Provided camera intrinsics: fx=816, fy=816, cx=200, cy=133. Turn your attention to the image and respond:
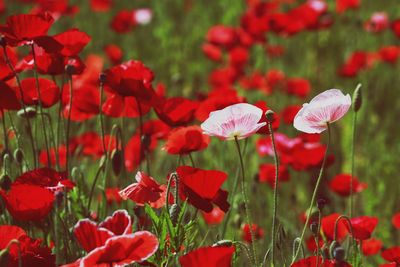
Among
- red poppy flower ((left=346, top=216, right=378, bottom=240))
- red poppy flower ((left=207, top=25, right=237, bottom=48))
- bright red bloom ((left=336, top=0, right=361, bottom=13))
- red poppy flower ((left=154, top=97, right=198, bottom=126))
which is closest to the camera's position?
red poppy flower ((left=346, top=216, right=378, bottom=240))

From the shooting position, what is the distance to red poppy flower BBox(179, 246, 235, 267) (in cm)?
129

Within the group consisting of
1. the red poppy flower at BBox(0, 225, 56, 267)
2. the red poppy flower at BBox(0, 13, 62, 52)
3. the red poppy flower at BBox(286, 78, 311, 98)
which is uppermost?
the red poppy flower at BBox(0, 13, 62, 52)

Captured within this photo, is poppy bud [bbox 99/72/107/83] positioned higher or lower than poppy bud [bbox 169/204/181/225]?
higher

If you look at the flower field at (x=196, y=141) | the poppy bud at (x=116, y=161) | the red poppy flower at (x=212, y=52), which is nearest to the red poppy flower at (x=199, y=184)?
the flower field at (x=196, y=141)

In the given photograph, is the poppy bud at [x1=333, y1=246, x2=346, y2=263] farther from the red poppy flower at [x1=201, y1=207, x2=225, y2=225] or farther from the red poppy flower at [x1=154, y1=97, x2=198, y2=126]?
the red poppy flower at [x1=201, y1=207, x2=225, y2=225]

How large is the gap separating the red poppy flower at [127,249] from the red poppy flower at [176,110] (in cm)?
69

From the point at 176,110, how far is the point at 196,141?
190 mm

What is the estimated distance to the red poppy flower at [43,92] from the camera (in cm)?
190

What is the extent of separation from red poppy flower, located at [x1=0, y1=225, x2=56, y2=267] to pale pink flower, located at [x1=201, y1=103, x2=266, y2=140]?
14.3 inches

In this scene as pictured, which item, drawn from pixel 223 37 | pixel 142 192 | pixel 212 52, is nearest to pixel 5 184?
pixel 142 192

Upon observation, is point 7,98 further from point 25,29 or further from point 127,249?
point 127,249

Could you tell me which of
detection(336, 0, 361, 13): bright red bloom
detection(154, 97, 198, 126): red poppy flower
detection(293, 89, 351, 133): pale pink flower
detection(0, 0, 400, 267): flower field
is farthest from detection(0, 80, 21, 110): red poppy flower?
detection(336, 0, 361, 13): bright red bloom

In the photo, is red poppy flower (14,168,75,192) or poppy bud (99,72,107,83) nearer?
red poppy flower (14,168,75,192)

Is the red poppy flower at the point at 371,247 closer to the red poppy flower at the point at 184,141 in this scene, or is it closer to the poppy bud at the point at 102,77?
the red poppy flower at the point at 184,141
